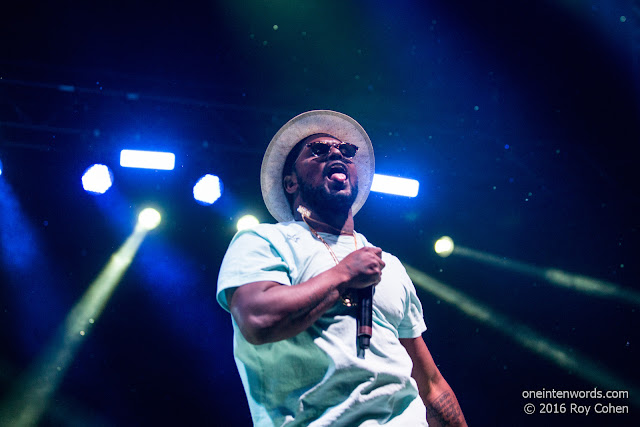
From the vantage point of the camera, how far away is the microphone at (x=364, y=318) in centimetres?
153

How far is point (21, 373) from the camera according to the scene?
202 inches

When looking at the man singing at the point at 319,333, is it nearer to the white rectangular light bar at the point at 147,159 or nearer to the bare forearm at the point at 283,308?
the bare forearm at the point at 283,308

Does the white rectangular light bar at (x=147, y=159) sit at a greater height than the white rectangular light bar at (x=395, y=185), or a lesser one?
lesser

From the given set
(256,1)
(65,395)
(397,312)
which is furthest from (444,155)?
(65,395)

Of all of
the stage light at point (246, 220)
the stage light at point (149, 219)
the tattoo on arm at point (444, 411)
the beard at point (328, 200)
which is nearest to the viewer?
the tattoo on arm at point (444, 411)

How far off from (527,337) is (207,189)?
16.6 feet

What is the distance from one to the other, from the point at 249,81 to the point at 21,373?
440 cm

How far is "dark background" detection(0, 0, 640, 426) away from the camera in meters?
5.00

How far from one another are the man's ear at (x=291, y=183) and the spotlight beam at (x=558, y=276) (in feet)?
15.8

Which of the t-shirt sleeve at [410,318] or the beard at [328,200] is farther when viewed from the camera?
the beard at [328,200]

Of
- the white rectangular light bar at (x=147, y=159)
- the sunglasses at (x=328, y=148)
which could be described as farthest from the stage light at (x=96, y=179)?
the sunglasses at (x=328, y=148)

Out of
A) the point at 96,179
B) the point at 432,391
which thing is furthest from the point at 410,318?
the point at 96,179

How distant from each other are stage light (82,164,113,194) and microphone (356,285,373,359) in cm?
494

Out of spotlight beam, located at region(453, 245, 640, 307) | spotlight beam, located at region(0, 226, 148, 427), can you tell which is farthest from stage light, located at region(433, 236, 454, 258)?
spotlight beam, located at region(0, 226, 148, 427)
